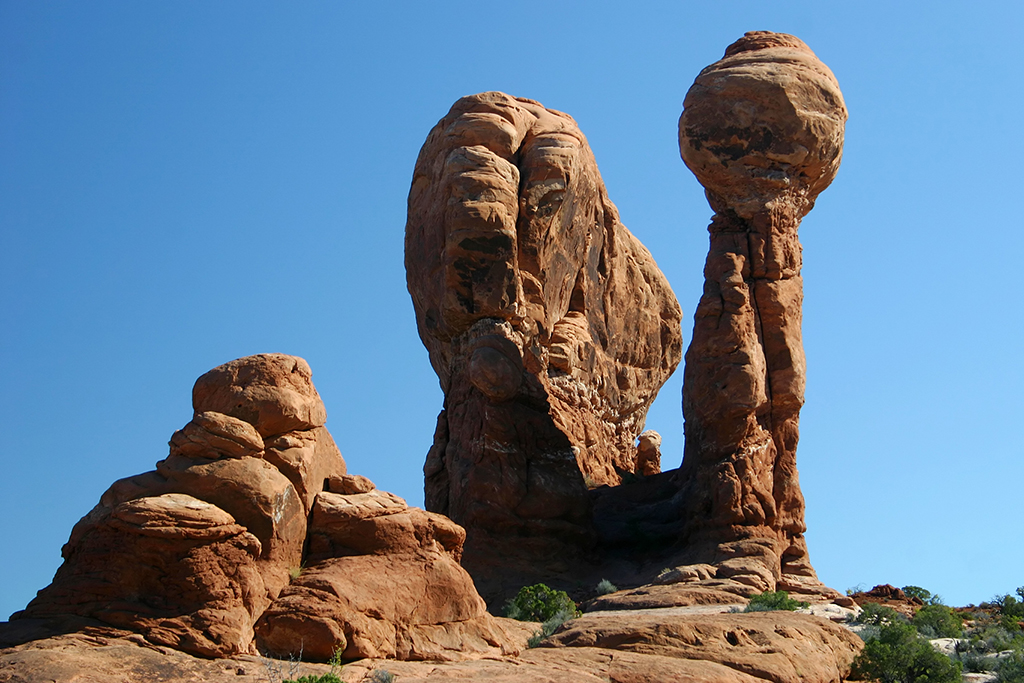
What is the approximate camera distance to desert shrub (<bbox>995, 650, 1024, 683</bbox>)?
18578mm

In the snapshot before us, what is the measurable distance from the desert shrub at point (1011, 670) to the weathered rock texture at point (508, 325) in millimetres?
10687

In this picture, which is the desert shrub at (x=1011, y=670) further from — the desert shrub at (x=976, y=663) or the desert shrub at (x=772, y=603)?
the desert shrub at (x=772, y=603)

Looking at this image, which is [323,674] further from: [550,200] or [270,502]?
→ [550,200]

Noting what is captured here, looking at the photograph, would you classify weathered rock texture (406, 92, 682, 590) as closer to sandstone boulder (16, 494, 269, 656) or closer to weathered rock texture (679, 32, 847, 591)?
weathered rock texture (679, 32, 847, 591)

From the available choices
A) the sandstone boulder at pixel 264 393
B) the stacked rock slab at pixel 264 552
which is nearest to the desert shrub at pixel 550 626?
the stacked rock slab at pixel 264 552

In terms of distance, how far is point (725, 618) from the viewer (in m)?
18.1

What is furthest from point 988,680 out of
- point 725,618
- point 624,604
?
point 624,604

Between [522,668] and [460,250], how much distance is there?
16.2 m

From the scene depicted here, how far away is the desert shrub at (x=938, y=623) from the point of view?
22.9 metres

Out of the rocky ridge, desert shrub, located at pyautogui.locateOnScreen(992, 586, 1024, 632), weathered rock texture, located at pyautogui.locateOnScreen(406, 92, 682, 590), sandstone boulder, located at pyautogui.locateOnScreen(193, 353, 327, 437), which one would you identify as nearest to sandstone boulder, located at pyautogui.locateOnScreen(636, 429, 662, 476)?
the rocky ridge

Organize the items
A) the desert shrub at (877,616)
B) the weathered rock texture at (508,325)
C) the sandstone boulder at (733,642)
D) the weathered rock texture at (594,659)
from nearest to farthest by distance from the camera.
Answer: the weathered rock texture at (594,659) → the sandstone boulder at (733,642) → the desert shrub at (877,616) → the weathered rock texture at (508,325)

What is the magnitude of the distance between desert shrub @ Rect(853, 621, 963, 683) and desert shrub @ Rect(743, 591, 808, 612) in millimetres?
3963

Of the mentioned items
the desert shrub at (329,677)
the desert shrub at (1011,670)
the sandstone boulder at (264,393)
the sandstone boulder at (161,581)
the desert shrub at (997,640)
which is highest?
the sandstone boulder at (264,393)

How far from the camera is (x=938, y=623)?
76.6ft
